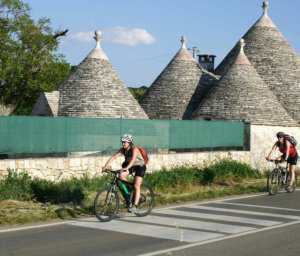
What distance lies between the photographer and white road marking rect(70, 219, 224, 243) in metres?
8.35

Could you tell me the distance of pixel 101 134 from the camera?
16531mm

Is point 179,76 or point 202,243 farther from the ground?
point 179,76

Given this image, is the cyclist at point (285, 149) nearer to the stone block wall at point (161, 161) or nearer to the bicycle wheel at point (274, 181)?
the bicycle wheel at point (274, 181)

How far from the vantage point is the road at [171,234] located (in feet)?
24.5

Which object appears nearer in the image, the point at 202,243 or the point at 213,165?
the point at 202,243

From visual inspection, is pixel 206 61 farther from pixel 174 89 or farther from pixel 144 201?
pixel 144 201

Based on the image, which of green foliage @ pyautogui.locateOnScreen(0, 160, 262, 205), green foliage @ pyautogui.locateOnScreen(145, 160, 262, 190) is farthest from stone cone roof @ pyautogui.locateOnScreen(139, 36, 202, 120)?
green foliage @ pyautogui.locateOnScreen(0, 160, 262, 205)

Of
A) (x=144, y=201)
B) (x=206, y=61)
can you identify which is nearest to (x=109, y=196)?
(x=144, y=201)

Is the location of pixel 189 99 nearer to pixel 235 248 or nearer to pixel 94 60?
pixel 94 60

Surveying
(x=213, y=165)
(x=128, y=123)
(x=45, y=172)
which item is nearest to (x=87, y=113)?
(x=128, y=123)

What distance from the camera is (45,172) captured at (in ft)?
46.8

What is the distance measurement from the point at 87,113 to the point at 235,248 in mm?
14494

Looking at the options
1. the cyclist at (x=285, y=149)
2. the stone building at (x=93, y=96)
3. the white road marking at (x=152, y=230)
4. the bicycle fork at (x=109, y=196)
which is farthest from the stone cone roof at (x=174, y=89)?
the white road marking at (x=152, y=230)

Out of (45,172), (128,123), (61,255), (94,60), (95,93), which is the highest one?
(94,60)
